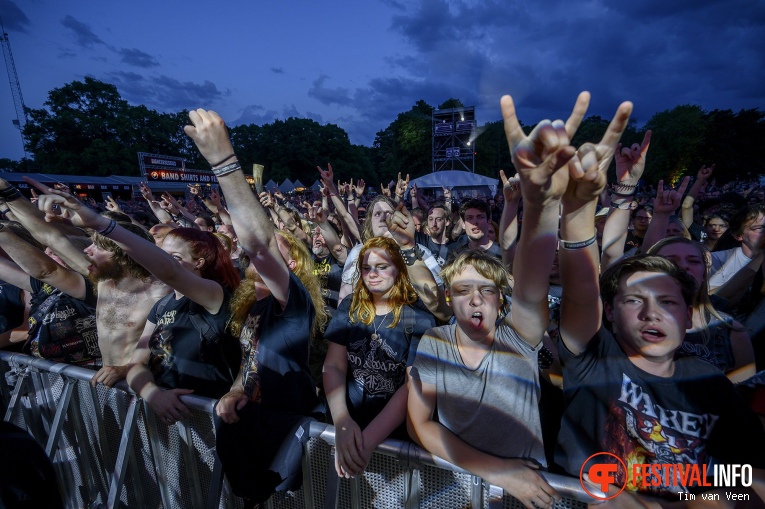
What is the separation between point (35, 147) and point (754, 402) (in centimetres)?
5941

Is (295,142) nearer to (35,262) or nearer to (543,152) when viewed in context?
(35,262)

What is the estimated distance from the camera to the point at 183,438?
218cm

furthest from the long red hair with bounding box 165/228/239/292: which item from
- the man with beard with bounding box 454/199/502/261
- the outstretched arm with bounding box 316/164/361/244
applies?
the man with beard with bounding box 454/199/502/261

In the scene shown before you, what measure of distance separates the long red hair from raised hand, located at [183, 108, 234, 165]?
41.7 inches

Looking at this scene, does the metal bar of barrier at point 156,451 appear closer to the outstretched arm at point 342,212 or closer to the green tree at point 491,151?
the outstretched arm at point 342,212

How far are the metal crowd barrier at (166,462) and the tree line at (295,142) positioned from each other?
36.3 metres

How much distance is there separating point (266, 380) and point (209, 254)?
109 cm

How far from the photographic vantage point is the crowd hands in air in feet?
4.44

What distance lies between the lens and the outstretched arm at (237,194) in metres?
1.57

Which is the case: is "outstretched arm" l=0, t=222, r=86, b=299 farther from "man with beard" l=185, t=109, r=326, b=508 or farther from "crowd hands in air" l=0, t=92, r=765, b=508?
"man with beard" l=185, t=109, r=326, b=508

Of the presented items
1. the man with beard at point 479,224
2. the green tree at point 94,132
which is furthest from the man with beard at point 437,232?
the green tree at point 94,132

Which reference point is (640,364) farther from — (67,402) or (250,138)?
(250,138)

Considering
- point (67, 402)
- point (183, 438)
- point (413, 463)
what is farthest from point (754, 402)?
point (67, 402)

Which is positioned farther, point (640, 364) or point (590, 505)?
point (640, 364)
